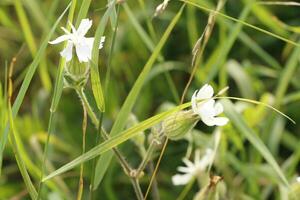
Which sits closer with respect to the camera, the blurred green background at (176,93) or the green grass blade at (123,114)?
the green grass blade at (123,114)

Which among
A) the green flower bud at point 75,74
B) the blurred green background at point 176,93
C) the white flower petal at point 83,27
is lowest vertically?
the blurred green background at point 176,93

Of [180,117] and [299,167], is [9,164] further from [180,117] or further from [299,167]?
[180,117]

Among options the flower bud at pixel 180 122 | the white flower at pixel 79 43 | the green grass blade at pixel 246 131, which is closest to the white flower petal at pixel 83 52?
the white flower at pixel 79 43

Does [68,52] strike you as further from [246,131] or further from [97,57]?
[246,131]

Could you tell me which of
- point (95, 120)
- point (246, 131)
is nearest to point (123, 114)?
point (95, 120)

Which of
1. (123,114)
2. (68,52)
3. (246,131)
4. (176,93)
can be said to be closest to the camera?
(68,52)

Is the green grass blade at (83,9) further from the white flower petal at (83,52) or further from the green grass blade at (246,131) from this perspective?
the green grass blade at (246,131)

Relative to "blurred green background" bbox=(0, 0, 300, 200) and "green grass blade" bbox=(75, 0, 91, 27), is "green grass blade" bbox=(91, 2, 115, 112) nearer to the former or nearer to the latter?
"green grass blade" bbox=(75, 0, 91, 27)
